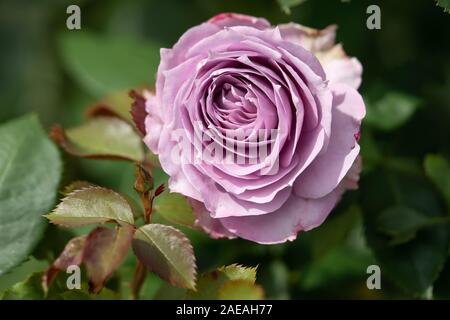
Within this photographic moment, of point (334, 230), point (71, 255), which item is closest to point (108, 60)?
point (334, 230)

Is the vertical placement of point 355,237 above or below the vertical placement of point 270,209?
below

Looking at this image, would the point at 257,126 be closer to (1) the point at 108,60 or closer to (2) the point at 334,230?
(2) the point at 334,230

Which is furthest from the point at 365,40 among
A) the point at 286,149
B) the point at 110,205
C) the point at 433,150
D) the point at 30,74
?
the point at 30,74

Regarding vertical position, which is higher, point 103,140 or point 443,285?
point 103,140

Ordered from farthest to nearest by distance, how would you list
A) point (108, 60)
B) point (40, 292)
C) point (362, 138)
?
1. point (108, 60)
2. point (362, 138)
3. point (40, 292)

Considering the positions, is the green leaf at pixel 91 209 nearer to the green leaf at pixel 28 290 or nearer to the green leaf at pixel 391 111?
the green leaf at pixel 28 290
